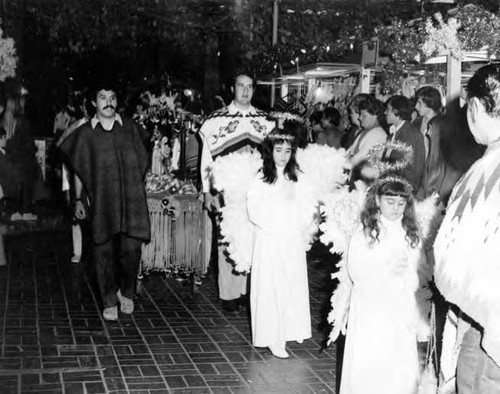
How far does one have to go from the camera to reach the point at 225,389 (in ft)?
17.2

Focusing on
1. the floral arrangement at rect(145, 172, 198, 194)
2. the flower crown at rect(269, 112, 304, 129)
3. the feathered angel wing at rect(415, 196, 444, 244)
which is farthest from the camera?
the floral arrangement at rect(145, 172, 198, 194)

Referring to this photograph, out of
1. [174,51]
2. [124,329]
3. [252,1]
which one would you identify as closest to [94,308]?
[124,329]

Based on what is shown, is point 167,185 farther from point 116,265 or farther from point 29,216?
point 29,216

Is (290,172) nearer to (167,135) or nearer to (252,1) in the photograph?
(167,135)

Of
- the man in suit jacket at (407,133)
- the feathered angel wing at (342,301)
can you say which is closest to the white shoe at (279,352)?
the feathered angel wing at (342,301)

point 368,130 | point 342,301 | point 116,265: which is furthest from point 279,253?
point 368,130

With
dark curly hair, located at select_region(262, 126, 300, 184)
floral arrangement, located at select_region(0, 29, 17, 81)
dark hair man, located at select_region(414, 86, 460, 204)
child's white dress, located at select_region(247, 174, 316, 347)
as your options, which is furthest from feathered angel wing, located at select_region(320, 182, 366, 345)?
floral arrangement, located at select_region(0, 29, 17, 81)

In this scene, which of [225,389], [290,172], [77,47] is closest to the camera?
[225,389]

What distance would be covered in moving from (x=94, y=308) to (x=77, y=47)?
34.7ft

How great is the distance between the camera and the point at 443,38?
694 cm

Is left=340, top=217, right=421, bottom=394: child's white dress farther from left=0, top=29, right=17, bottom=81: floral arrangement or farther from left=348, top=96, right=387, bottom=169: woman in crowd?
left=0, top=29, right=17, bottom=81: floral arrangement

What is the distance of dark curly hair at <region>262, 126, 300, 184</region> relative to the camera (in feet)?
20.1

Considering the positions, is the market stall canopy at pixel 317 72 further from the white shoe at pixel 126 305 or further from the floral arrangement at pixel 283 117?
the white shoe at pixel 126 305

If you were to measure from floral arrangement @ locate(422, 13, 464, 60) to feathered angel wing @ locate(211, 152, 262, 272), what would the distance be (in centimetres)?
200
